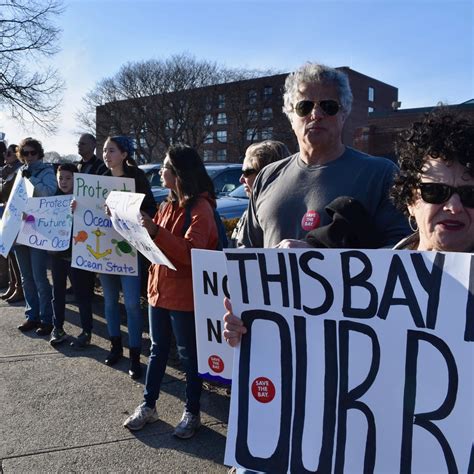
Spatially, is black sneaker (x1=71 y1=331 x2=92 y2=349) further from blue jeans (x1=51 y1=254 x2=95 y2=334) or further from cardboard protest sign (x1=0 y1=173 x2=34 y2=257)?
cardboard protest sign (x1=0 y1=173 x2=34 y2=257)

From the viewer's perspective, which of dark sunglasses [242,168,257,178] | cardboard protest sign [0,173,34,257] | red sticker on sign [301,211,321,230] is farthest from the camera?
cardboard protest sign [0,173,34,257]

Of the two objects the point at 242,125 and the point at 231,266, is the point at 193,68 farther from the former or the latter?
the point at 231,266

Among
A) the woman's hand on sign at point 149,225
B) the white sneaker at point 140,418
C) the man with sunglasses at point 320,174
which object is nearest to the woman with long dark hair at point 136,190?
the white sneaker at point 140,418

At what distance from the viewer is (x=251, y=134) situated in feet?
146

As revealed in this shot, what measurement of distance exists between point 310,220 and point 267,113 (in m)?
42.1

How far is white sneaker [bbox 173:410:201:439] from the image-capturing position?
330 centimetres

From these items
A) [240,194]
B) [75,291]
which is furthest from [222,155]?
[75,291]

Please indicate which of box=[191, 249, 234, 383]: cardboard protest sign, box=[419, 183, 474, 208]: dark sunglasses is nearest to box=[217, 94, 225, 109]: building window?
box=[191, 249, 234, 383]: cardboard protest sign

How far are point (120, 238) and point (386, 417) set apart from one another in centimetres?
326

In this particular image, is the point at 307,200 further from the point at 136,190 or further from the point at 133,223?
the point at 136,190

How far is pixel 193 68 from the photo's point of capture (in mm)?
41094

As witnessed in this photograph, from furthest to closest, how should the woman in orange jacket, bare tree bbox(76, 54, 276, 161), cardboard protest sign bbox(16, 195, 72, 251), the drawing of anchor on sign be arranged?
bare tree bbox(76, 54, 276, 161), cardboard protest sign bbox(16, 195, 72, 251), the drawing of anchor on sign, the woman in orange jacket

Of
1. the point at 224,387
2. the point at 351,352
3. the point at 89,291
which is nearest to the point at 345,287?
the point at 351,352

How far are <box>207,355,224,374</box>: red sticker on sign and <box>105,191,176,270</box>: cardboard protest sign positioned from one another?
60 centimetres
